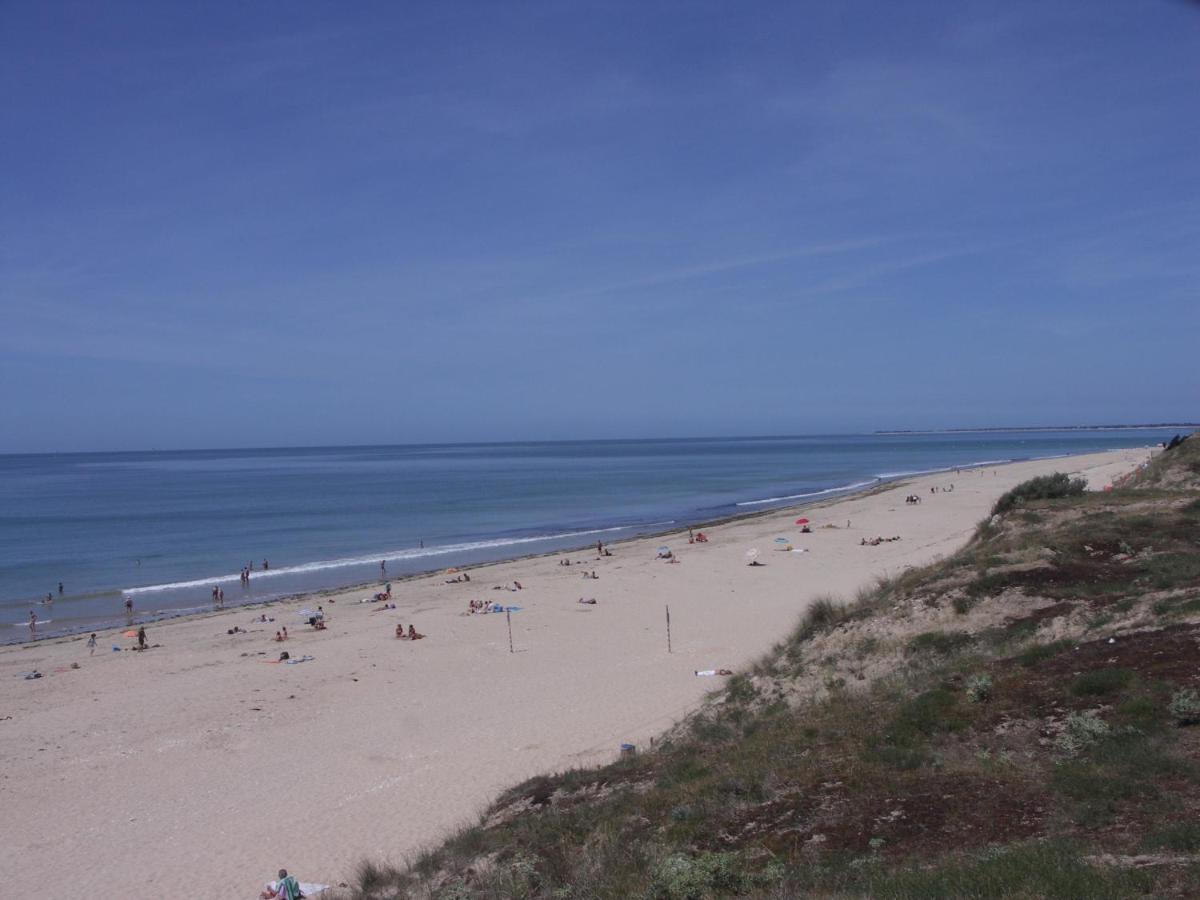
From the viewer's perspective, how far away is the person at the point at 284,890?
10.9 metres

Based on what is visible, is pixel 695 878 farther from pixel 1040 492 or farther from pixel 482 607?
pixel 482 607

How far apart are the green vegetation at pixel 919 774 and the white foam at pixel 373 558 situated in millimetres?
32540

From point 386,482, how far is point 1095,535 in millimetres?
96688

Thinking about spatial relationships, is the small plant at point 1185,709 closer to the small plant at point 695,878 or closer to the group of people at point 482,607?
the small plant at point 695,878

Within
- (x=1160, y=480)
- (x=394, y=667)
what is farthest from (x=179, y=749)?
(x=1160, y=480)

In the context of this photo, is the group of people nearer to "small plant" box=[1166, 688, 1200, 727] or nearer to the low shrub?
the low shrub

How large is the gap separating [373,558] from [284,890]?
35.7 meters

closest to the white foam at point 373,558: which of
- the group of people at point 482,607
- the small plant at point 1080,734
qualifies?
the group of people at point 482,607

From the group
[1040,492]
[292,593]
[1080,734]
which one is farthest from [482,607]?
[1080,734]

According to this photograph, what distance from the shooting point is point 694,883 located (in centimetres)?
693

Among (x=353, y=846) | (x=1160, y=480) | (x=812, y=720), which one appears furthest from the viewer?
(x=1160, y=480)

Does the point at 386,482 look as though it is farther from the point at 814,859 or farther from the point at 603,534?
the point at 814,859

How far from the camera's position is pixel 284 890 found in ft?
35.8

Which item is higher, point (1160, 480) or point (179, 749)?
point (1160, 480)
